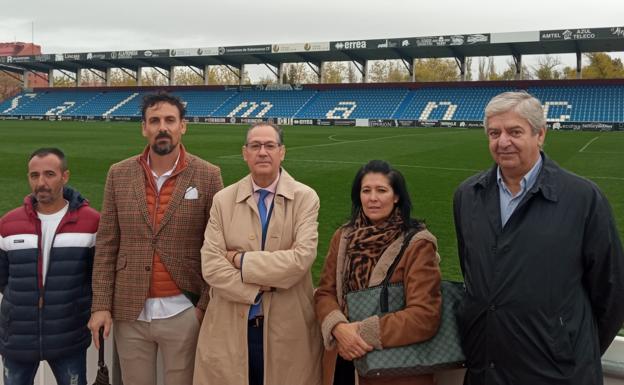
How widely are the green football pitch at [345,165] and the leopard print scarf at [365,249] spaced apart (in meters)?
3.67

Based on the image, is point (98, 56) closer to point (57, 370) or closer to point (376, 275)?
point (57, 370)

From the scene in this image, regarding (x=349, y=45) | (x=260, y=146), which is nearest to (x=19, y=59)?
(x=349, y=45)

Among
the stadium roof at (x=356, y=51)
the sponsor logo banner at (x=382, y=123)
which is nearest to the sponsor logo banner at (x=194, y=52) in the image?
the stadium roof at (x=356, y=51)

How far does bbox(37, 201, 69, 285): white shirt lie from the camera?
284cm

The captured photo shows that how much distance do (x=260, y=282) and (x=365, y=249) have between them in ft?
1.64

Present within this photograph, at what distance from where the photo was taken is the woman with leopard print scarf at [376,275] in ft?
7.67

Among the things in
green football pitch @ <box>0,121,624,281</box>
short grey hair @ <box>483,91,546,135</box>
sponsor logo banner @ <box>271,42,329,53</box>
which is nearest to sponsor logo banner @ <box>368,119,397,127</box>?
sponsor logo banner @ <box>271,42,329,53</box>

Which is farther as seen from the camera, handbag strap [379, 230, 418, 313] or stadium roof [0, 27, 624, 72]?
stadium roof [0, 27, 624, 72]

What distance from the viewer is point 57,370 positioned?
9.57 ft

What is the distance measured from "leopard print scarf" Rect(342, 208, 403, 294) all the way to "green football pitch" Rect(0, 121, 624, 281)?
12.0 ft

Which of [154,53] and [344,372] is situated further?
[154,53]

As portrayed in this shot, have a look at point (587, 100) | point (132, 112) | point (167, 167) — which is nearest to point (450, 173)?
point (167, 167)

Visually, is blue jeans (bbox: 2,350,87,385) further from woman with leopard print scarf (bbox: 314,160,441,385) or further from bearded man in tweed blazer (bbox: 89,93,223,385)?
woman with leopard print scarf (bbox: 314,160,441,385)

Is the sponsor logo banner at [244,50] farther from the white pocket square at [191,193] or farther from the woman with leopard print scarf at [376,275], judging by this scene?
the woman with leopard print scarf at [376,275]
